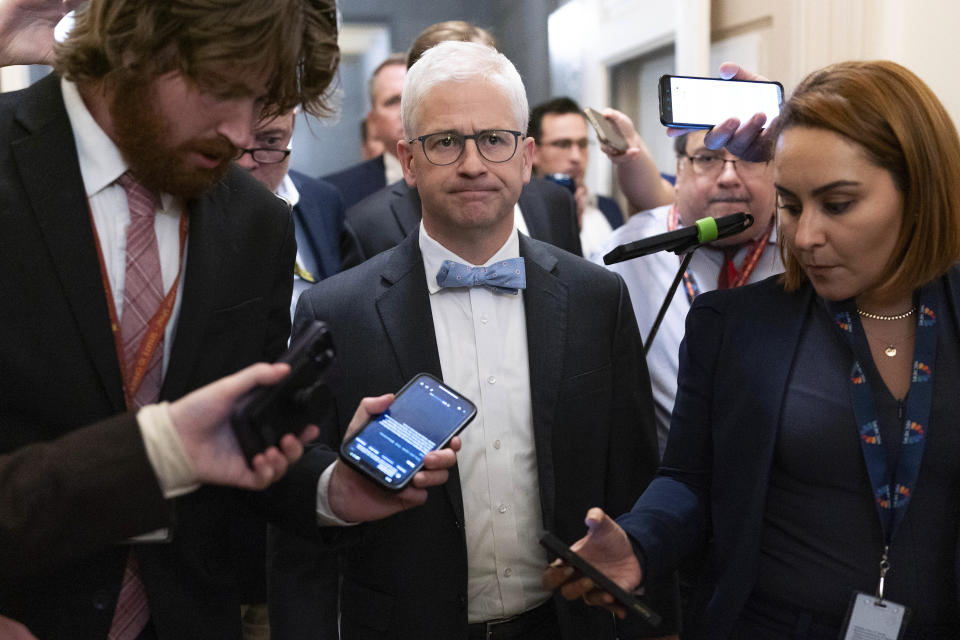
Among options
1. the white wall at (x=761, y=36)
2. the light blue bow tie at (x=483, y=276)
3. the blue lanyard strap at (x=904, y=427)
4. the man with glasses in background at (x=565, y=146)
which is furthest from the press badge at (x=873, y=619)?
the man with glasses in background at (x=565, y=146)

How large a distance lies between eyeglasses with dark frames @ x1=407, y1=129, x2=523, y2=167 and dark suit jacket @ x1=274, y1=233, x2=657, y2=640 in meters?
0.19

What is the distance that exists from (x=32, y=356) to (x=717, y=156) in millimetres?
1813

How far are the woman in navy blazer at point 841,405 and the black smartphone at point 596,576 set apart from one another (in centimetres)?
6

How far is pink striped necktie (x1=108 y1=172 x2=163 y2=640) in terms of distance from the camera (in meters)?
1.47

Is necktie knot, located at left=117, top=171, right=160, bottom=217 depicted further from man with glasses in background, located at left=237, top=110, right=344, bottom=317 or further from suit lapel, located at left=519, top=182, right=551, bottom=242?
suit lapel, located at left=519, top=182, right=551, bottom=242

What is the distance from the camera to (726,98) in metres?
2.05

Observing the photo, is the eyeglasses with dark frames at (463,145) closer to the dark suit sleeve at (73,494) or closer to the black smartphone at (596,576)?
the black smartphone at (596,576)

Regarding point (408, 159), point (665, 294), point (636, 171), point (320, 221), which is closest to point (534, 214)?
point (636, 171)

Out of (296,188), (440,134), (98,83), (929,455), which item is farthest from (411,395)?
(296,188)

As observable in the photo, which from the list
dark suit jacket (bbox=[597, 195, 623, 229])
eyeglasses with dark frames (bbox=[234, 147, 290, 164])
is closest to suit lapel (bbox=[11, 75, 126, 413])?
eyeglasses with dark frames (bbox=[234, 147, 290, 164])

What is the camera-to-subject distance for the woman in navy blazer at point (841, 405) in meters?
1.57

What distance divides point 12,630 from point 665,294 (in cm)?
179

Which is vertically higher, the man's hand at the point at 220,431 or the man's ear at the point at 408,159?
the man's ear at the point at 408,159

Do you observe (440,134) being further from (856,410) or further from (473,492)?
(856,410)
